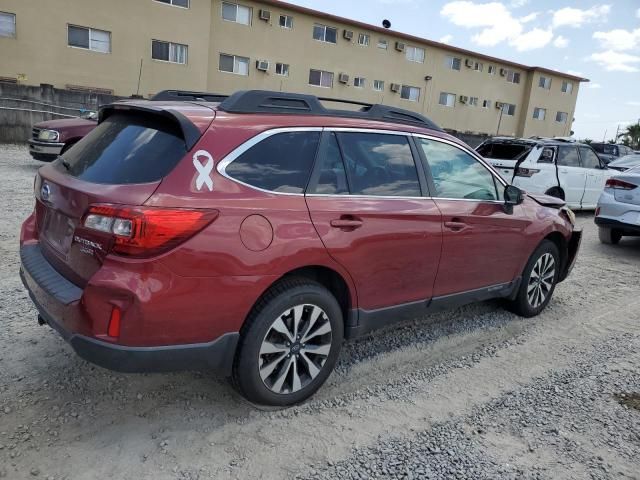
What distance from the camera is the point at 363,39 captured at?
28266 mm

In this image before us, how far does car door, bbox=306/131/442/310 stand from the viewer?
303cm

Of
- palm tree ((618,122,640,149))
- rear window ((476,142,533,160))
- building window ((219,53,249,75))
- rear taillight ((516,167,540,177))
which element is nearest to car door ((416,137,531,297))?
rear taillight ((516,167,540,177))

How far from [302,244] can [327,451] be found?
3.70ft

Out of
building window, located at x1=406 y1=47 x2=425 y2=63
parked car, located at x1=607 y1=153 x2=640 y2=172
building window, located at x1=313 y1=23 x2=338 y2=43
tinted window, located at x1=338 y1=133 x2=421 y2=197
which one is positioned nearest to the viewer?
tinted window, located at x1=338 y1=133 x2=421 y2=197

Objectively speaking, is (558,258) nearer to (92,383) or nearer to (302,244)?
(302,244)

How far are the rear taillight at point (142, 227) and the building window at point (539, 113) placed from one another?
40.1m

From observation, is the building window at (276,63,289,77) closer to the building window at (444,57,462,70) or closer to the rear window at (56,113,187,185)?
the building window at (444,57,462,70)

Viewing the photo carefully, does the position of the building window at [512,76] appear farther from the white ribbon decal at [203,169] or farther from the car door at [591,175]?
the white ribbon decal at [203,169]

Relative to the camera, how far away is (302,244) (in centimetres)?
282

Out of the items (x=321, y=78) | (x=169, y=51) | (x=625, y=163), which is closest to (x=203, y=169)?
(x=625, y=163)

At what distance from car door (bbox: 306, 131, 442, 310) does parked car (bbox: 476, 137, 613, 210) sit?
7342 millimetres

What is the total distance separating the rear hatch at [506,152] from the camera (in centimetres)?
1028

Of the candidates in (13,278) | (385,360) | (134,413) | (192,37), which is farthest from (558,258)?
(192,37)

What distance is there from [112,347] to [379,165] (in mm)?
2009
